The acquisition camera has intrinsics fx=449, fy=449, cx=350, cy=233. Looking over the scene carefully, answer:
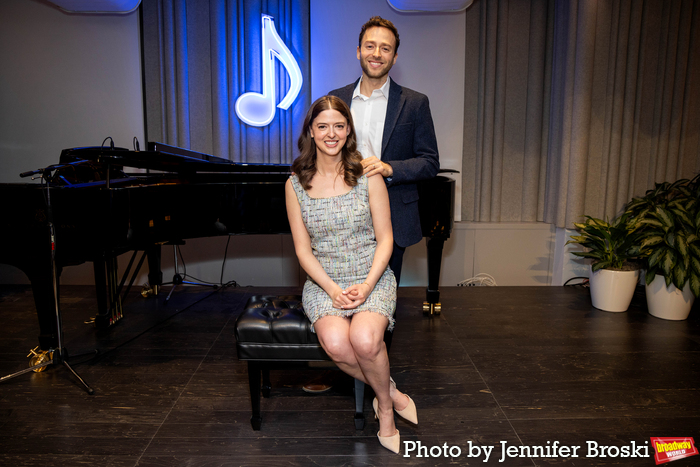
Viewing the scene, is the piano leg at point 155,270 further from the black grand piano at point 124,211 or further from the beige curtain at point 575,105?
the beige curtain at point 575,105

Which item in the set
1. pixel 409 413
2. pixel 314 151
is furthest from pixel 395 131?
pixel 409 413

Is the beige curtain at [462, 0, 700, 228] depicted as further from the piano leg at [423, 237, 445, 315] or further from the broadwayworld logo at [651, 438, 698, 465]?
the broadwayworld logo at [651, 438, 698, 465]

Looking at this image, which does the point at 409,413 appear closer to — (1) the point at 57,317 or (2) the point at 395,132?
(2) the point at 395,132

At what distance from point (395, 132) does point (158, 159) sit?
139cm

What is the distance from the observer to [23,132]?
13.1 ft

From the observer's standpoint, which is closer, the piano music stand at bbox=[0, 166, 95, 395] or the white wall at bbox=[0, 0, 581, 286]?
the piano music stand at bbox=[0, 166, 95, 395]

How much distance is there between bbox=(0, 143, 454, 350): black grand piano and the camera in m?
2.15

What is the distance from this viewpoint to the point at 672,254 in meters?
3.04

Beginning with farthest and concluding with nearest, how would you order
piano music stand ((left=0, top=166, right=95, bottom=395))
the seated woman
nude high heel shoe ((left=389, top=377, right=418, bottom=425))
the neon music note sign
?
the neon music note sign < piano music stand ((left=0, top=166, right=95, bottom=395)) < nude high heel shoe ((left=389, top=377, right=418, bottom=425)) < the seated woman

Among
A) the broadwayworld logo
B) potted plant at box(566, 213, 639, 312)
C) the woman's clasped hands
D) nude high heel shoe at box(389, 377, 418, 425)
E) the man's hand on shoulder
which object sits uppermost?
the man's hand on shoulder

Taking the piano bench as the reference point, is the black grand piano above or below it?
above

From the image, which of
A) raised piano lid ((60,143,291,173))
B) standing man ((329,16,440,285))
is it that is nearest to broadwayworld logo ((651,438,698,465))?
standing man ((329,16,440,285))

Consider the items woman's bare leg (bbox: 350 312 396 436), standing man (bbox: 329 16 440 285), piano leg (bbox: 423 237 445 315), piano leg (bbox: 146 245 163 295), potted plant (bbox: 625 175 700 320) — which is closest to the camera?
woman's bare leg (bbox: 350 312 396 436)

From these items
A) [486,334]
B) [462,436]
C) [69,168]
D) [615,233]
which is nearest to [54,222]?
[69,168]
